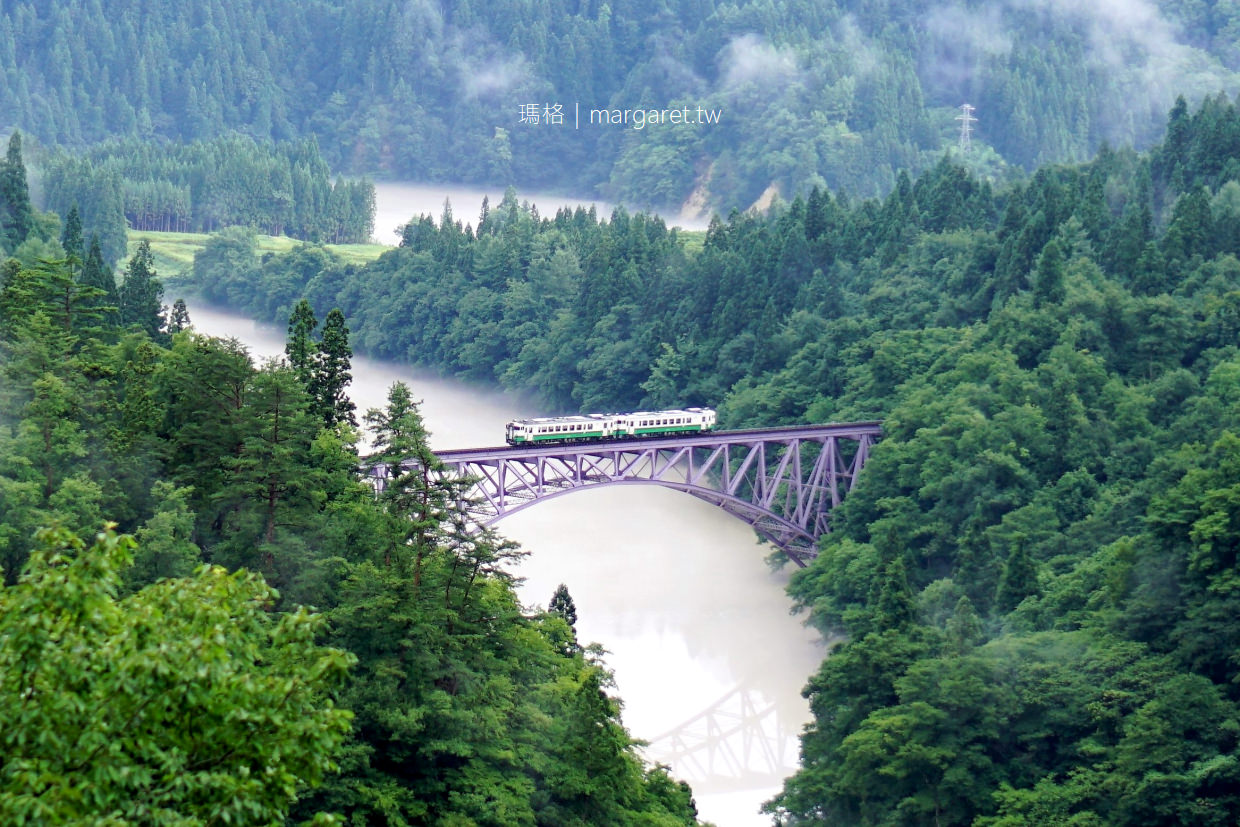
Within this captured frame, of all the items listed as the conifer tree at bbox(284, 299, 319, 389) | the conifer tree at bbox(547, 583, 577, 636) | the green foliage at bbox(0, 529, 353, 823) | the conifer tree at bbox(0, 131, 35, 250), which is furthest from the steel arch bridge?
the green foliage at bbox(0, 529, 353, 823)

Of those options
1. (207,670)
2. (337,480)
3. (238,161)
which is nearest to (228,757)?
(207,670)

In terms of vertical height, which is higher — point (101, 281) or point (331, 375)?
point (101, 281)

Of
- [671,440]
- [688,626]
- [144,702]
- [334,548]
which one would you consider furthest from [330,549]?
[144,702]

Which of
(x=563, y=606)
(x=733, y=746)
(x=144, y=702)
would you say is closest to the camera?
(x=144, y=702)

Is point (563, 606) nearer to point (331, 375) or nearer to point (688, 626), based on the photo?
point (331, 375)

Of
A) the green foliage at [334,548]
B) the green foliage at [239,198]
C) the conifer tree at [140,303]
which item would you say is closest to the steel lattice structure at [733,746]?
the green foliage at [334,548]

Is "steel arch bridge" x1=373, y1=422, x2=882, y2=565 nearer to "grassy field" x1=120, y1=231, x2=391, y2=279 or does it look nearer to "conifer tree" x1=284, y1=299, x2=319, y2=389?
"conifer tree" x1=284, y1=299, x2=319, y2=389
